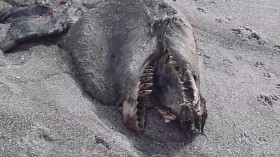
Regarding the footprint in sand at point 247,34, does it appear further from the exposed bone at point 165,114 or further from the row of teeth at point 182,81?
the exposed bone at point 165,114

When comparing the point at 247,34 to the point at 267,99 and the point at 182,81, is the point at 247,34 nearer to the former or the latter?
the point at 267,99

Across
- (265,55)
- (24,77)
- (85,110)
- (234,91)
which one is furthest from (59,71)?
(265,55)

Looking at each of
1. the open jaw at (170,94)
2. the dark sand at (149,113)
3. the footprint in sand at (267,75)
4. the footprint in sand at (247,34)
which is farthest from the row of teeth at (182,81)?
the footprint in sand at (247,34)

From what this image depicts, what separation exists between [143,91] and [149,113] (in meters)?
0.24

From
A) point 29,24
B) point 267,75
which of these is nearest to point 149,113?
point 267,75

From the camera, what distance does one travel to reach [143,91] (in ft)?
10.9

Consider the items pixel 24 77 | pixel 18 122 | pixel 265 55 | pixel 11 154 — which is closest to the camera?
pixel 11 154

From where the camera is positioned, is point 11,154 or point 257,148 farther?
point 257,148

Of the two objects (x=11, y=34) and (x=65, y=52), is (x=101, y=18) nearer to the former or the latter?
(x=65, y=52)

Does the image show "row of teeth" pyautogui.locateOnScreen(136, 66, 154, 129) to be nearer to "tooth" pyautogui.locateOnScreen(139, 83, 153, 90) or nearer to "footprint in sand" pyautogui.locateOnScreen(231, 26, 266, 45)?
"tooth" pyautogui.locateOnScreen(139, 83, 153, 90)

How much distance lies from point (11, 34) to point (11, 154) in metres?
1.52

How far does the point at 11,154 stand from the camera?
2.92 metres

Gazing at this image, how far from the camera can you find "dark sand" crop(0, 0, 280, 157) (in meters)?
3.12

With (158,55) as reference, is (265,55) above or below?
below
